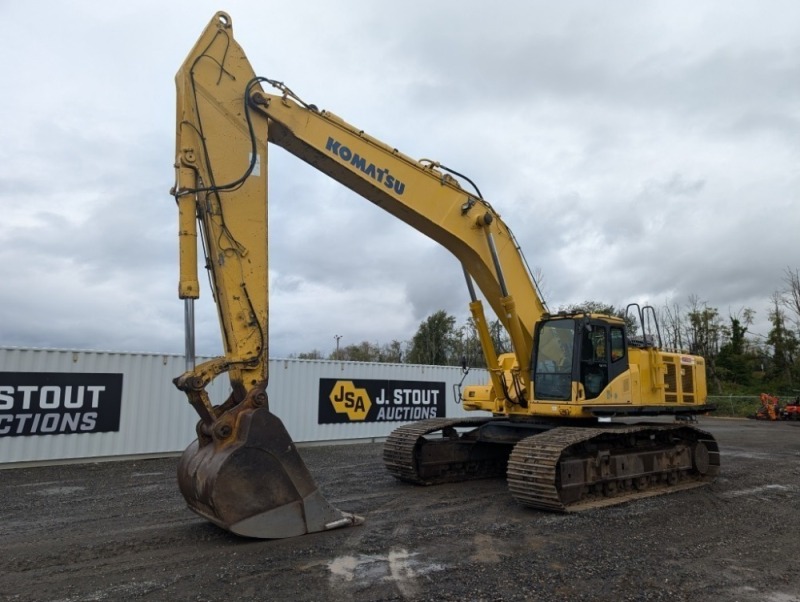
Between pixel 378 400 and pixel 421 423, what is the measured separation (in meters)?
7.32

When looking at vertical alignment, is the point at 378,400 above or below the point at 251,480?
above

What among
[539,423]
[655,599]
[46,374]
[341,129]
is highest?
[341,129]

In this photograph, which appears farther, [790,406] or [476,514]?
[790,406]

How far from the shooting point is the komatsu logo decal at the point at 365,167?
736 cm

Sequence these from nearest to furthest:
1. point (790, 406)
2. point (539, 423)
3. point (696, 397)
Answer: point (539, 423)
point (696, 397)
point (790, 406)

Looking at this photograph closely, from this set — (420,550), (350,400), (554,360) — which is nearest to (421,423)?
(554,360)

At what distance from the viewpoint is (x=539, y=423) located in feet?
31.1

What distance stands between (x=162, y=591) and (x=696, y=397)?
378 inches

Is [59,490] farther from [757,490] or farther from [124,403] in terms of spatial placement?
[757,490]

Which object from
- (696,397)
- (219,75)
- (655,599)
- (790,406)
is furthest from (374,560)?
(790,406)

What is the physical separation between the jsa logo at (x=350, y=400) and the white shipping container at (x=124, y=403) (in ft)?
0.13

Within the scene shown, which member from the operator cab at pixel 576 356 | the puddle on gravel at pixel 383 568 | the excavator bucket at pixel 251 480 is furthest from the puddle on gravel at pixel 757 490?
the excavator bucket at pixel 251 480

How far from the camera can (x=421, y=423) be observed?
10.6 m

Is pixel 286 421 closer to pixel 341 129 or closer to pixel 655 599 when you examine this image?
pixel 341 129
